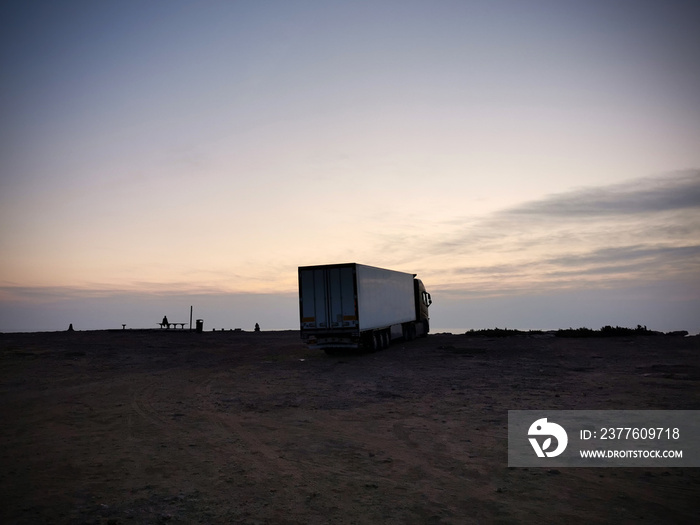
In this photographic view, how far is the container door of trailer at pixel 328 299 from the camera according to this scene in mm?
24156

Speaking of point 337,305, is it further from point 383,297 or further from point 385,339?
point 385,339

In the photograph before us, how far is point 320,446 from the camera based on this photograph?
8.84 m

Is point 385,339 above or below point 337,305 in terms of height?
below

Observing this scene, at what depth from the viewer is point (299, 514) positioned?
587 cm

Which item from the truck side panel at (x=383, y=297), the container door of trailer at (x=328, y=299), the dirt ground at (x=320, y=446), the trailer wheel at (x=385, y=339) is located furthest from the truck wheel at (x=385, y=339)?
the dirt ground at (x=320, y=446)

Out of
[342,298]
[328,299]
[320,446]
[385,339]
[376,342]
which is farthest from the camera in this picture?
[385,339]

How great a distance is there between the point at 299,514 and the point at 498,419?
589cm

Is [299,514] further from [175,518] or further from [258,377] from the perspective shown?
[258,377]

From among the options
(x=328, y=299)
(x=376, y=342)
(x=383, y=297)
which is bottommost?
(x=376, y=342)

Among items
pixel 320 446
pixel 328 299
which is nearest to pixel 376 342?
pixel 328 299

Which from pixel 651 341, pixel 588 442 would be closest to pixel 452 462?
pixel 588 442

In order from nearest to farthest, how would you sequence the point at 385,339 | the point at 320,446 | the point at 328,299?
the point at 320,446, the point at 328,299, the point at 385,339

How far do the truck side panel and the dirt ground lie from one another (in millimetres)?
5576

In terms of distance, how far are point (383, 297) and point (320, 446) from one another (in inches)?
789
